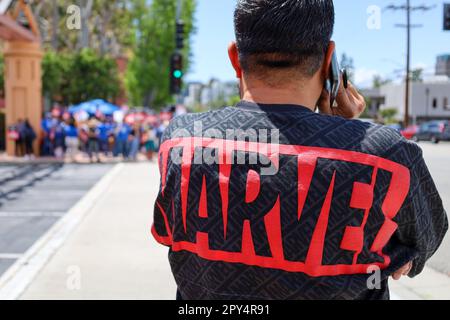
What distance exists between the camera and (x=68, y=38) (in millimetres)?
47719

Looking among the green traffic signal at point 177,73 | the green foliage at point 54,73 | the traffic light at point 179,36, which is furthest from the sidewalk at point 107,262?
the green foliage at point 54,73

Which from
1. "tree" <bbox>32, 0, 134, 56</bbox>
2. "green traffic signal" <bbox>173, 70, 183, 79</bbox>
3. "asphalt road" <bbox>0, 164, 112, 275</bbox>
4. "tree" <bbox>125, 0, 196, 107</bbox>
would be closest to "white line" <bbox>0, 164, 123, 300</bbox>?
"asphalt road" <bbox>0, 164, 112, 275</bbox>

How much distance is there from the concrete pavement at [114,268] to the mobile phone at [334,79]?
101 inches

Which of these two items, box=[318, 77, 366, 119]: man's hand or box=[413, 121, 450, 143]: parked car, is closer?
box=[318, 77, 366, 119]: man's hand

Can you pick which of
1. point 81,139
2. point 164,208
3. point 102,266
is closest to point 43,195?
point 102,266

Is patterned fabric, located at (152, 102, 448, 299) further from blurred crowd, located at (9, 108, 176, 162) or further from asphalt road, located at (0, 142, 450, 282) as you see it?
blurred crowd, located at (9, 108, 176, 162)

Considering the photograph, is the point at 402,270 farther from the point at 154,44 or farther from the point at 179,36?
the point at 154,44

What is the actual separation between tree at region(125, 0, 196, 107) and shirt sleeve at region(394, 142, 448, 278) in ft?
121

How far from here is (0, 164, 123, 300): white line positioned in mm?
5188

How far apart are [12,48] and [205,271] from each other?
68.9ft

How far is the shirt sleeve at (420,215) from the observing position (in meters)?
1.36

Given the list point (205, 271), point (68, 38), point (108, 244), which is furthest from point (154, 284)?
point (68, 38)

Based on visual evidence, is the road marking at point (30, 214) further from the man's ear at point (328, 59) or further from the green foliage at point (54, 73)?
the green foliage at point (54, 73)
